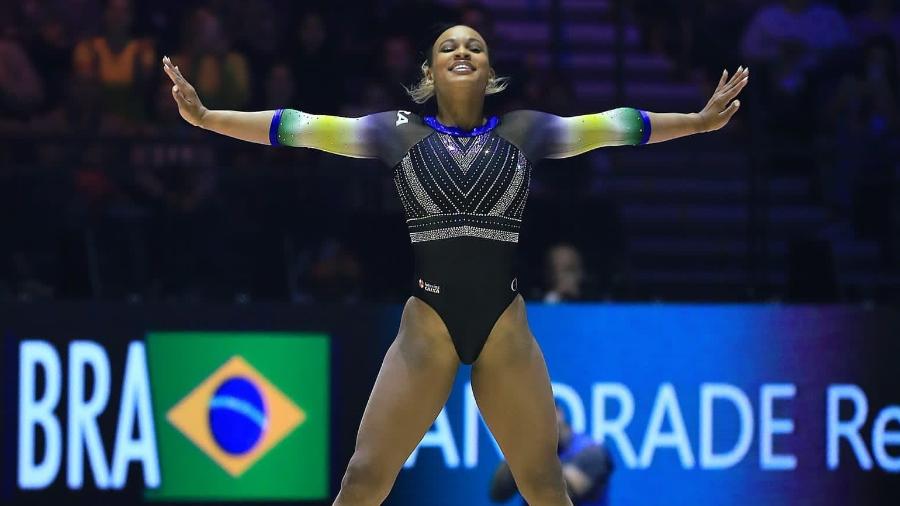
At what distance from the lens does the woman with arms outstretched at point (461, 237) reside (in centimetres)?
446

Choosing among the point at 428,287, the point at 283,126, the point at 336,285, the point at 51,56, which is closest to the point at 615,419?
the point at 336,285

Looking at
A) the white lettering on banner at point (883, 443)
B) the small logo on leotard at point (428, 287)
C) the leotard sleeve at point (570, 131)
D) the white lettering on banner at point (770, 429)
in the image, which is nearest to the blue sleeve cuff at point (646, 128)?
the leotard sleeve at point (570, 131)

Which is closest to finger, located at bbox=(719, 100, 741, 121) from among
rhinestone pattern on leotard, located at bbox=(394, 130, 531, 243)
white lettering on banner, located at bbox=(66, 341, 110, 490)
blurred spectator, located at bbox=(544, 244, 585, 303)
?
rhinestone pattern on leotard, located at bbox=(394, 130, 531, 243)

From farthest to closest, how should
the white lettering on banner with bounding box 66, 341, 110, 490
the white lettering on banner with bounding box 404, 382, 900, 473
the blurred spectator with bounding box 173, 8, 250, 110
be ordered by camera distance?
the blurred spectator with bounding box 173, 8, 250, 110
the white lettering on banner with bounding box 404, 382, 900, 473
the white lettering on banner with bounding box 66, 341, 110, 490

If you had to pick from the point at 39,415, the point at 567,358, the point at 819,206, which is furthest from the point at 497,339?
the point at 819,206

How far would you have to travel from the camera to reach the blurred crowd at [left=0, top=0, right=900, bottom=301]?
303 inches

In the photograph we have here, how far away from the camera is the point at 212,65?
28.0 ft

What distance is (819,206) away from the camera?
9.23 meters

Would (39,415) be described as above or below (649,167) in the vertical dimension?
below

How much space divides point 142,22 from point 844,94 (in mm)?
4556

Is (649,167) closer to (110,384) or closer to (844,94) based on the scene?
(844,94)

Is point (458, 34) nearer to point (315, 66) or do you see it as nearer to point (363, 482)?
point (363, 482)

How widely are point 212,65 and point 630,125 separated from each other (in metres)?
4.38

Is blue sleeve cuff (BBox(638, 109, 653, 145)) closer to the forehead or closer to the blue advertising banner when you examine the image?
the forehead
